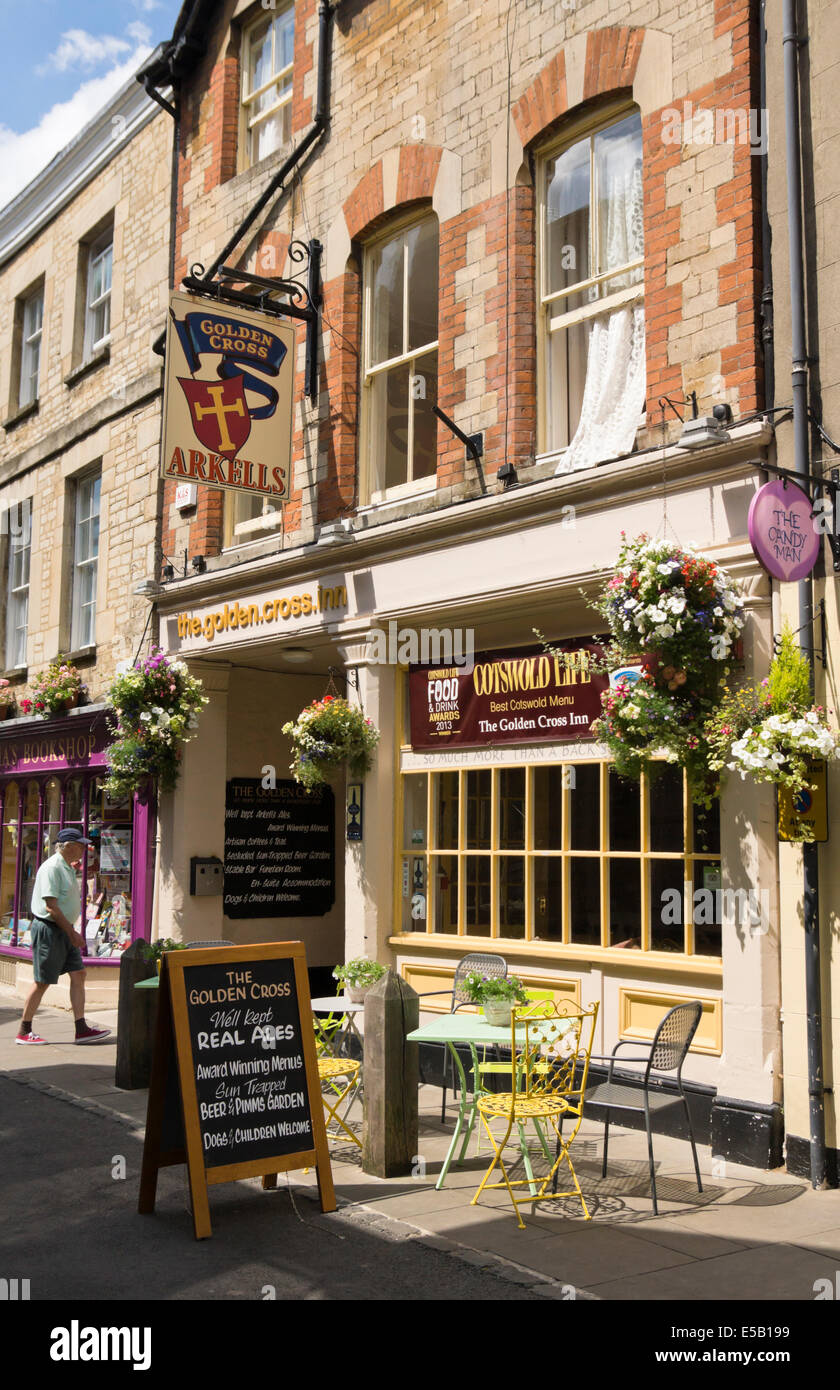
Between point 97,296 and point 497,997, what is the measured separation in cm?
1201

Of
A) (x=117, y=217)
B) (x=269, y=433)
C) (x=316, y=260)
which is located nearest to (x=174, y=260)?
(x=117, y=217)

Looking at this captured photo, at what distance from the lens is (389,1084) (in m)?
6.53

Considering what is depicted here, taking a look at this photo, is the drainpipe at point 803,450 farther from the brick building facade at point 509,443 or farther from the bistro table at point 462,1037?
the bistro table at point 462,1037

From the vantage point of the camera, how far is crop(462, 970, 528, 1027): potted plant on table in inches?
260

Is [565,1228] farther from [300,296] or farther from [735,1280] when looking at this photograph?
[300,296]

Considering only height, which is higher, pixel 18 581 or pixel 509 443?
pixel 18 581

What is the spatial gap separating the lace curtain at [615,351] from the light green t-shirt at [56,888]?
5.67m

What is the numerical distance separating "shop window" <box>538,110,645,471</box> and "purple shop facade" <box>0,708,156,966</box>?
6.36 m

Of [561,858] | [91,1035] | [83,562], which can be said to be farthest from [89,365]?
[561,858]

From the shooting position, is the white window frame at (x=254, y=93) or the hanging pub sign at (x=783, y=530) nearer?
the hanging pub sign at (x=783, y=530)

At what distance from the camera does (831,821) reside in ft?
21.1

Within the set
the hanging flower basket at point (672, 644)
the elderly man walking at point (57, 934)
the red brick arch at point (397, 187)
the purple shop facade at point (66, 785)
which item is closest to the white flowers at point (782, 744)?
the hanging flower basket at point (672, 644)

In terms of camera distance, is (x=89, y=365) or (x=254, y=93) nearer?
(x=254, y=93)

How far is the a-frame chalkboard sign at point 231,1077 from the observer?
5.70 m
